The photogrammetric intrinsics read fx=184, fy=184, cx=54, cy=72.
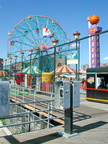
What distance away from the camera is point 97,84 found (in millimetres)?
11617

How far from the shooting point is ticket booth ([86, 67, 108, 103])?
11078 millimetres

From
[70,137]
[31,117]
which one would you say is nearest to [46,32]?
[31,117]

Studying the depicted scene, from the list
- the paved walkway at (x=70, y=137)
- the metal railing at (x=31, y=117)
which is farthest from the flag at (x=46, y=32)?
the paved walkway at (x=70, y=137)

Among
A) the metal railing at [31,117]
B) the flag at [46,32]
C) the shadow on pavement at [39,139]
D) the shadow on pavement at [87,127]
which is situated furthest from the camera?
the flag at [46,32]

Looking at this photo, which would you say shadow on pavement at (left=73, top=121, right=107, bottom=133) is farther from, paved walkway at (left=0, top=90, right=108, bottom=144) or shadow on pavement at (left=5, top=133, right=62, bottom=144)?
shadow on pavement at (left=5, top=133, right=62, bottom=144)

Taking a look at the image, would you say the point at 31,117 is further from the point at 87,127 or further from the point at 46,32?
the point at 46,32

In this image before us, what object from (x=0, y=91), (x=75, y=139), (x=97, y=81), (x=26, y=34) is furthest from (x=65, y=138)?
(x=26, y=34)

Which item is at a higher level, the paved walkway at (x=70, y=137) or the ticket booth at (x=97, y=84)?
the ticket booth at (x=97, y=84)

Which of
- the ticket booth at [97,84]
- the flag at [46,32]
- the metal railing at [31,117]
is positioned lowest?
the metal railing at [31,117]

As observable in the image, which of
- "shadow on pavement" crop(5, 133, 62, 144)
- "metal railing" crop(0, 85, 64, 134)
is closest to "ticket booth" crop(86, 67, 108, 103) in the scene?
"metal railing" crop(0, 85, 64, 134)

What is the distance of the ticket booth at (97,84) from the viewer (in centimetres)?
1108

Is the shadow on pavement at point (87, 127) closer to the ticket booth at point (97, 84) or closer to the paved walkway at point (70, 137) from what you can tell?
the paved walkway at point (70, 137)

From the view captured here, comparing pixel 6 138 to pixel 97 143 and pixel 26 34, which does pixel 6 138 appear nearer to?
pixel 97 143

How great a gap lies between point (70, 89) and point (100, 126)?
1.91m
